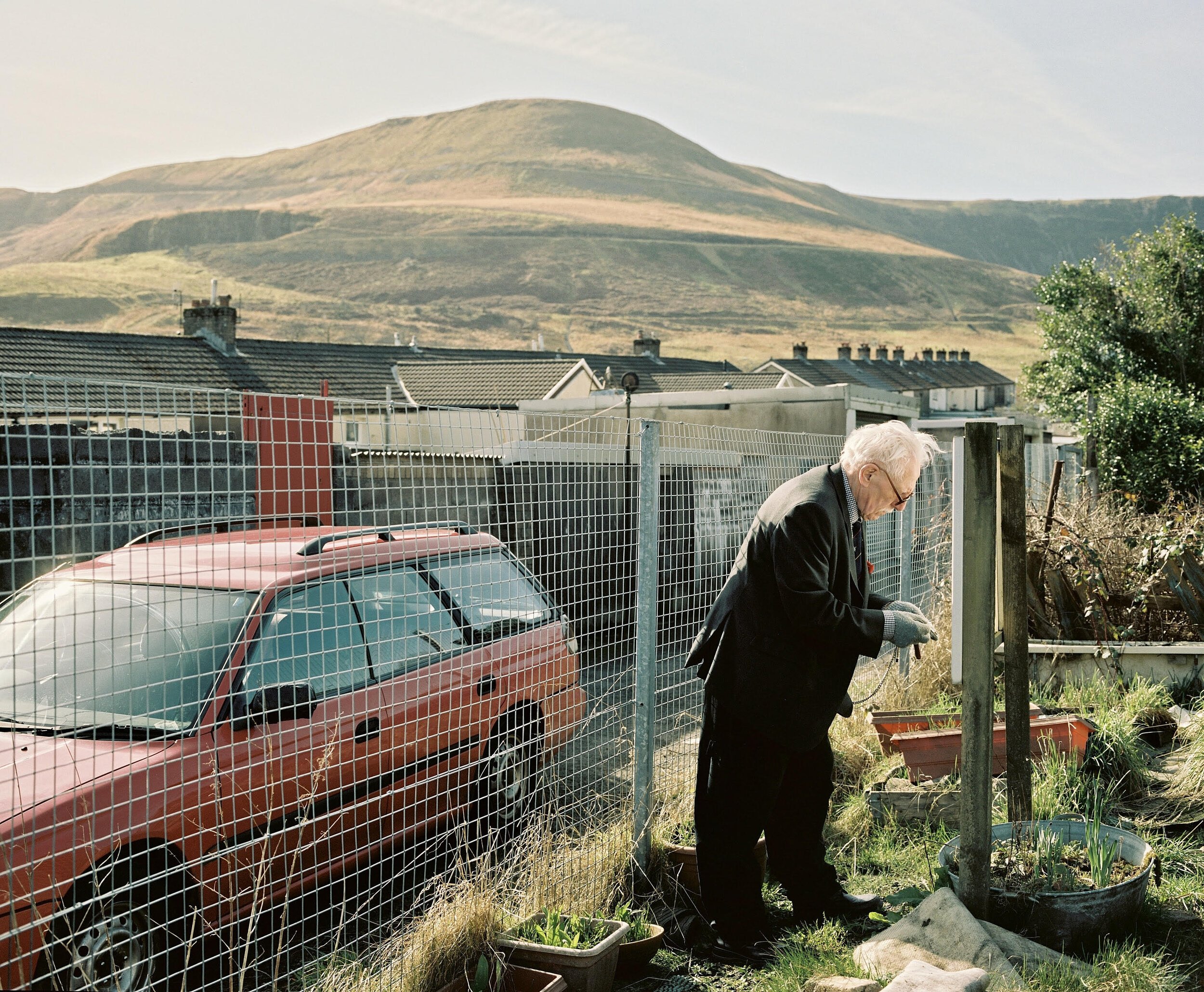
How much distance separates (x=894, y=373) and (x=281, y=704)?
59570 millimetres

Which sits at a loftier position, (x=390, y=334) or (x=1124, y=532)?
(x=390, y=334)

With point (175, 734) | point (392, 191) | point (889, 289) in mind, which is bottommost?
point (175, 734)

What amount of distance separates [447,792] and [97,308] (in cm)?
10944

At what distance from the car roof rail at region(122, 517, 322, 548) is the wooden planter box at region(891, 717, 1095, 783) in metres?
3.05

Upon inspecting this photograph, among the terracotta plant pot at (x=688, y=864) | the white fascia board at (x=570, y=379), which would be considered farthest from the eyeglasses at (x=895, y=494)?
the white fascia board at (x=570, y=379)

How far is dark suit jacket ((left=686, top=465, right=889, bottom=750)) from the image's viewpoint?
11.4 ft

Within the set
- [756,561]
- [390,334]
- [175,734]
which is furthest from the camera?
[390,334]

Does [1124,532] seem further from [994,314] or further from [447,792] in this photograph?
[994,314]

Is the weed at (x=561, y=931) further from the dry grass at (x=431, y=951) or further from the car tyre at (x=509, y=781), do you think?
the car tyre at (x=509, y=781)

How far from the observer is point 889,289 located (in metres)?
146

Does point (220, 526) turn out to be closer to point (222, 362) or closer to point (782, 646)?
point (782, 646)

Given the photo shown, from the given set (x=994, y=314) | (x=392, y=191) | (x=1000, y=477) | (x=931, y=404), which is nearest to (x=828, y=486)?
(x=1000, y=477)

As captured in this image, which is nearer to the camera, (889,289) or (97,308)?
(97,308)

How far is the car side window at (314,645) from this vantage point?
370cm
